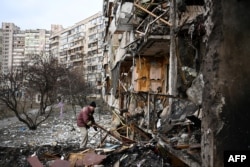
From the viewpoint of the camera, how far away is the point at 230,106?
3738 mm

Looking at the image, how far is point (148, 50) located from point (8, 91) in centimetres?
1351

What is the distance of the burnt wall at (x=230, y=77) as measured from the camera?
12.2ft

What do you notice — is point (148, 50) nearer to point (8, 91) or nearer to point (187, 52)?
point (187, 52)

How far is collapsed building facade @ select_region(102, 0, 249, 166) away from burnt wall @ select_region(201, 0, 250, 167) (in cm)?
1

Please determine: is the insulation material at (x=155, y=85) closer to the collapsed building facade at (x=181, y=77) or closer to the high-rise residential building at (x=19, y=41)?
the collapsed building facade at (x=181, y=77)

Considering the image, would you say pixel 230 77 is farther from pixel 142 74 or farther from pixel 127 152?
pixel 142 74

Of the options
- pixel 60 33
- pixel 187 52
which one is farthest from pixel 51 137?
pixel 60 33

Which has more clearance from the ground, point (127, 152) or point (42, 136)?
point (127, 152)

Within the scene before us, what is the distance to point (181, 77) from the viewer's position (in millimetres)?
8492

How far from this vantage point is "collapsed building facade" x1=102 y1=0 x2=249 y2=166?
384 cm

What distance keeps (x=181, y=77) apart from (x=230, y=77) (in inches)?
187

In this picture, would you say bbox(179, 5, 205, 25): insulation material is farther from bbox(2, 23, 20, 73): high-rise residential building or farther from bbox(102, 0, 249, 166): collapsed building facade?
bbox(2, 23, 20, 73): high-rise residential building

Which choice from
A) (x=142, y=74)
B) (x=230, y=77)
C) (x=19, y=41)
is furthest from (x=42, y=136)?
(x=19, y=41)

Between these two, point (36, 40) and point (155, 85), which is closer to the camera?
point (155, 85)
